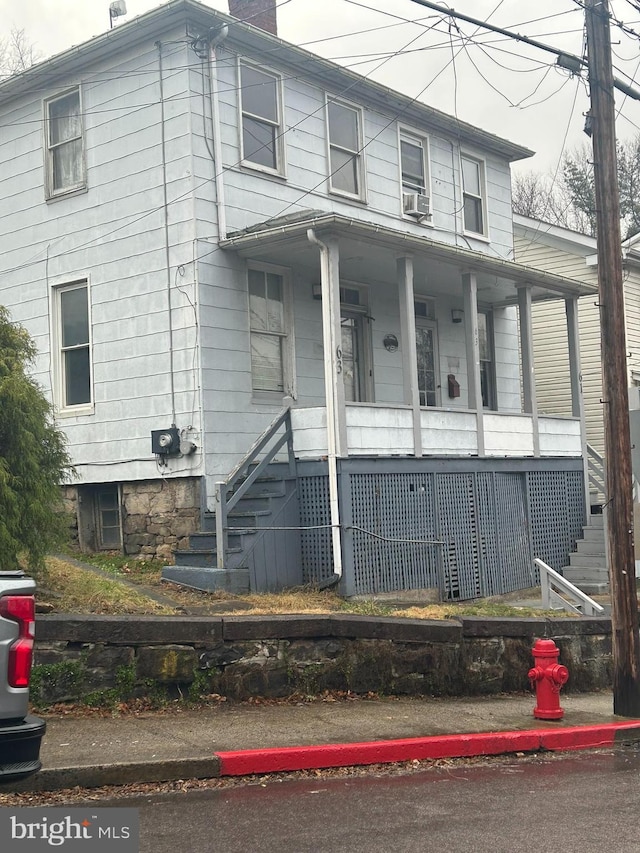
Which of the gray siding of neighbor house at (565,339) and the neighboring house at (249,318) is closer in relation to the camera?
the neighboring house at (249,318)

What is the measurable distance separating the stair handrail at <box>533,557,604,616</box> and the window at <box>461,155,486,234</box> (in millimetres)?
7738

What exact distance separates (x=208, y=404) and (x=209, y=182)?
316 cm

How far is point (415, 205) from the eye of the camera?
59.9ft

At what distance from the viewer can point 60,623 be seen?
860 cm

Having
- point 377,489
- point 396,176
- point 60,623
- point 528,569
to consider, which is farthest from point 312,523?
point 396,176

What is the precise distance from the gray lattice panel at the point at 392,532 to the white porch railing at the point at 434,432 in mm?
454

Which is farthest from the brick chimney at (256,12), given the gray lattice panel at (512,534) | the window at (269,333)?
the gray lattice panel at (512,534)

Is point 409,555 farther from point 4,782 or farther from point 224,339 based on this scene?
point 4,782

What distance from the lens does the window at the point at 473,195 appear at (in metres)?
20.0

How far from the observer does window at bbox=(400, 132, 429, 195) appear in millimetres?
18547

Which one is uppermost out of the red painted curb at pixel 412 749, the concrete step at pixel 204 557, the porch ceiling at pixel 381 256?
the porch ceiling at pixel 381 256

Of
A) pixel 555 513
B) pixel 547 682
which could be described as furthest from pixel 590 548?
pixel 547 682

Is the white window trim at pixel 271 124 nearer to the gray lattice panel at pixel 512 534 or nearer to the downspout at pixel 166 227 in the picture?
the downspout at pixel 166 227

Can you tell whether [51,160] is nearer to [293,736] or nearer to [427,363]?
[427,363]
